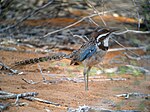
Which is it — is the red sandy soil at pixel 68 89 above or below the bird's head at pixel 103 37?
below

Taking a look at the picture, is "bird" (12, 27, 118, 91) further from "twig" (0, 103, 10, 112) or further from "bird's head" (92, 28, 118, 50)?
"twig" (0, 103, 10, 112)

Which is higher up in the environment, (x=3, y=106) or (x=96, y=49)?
(x=96, y=49)

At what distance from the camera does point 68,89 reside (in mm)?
6441

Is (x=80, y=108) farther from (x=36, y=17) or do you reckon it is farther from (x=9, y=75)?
(x=36, y=17)

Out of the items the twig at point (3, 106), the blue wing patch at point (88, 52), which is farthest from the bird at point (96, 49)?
the twig at point (3, 106)

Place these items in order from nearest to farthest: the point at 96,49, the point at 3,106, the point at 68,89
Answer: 1. the point at 3,106
2. the point at 68,89
3. the point at 96,49

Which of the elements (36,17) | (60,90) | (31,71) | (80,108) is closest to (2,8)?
(36,17)

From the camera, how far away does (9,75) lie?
6840mm

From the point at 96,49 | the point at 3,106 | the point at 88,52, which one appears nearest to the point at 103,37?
the point at 96,49

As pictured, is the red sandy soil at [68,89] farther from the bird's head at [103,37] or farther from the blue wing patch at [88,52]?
the bird's head at [103,37]

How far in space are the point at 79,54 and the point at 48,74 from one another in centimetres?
89

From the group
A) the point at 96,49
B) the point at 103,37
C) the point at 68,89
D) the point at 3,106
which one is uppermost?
the point at 103,37

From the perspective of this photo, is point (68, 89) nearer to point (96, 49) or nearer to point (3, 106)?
point (96, 49)

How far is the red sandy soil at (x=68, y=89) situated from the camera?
5.38 meters
